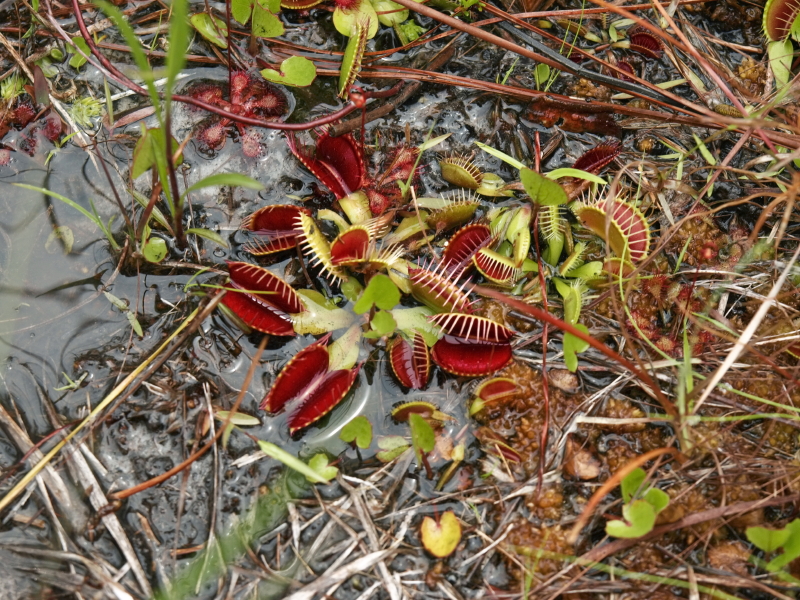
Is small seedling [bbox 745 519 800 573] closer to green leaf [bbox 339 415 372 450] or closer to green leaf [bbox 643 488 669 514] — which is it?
green leaf [bbox 643 488 669 514]

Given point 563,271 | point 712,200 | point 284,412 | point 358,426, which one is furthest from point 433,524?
point 712,200

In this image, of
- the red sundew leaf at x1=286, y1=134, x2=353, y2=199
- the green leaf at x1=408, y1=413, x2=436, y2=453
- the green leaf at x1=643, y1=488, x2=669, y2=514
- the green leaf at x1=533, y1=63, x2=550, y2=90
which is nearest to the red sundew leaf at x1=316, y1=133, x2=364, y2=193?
the red sundew leaf at x1=286, y1=134, x2=353, y2=199

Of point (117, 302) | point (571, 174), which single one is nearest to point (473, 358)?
point (571, 174)

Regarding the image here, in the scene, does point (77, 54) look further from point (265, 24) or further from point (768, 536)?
point (768, 536)

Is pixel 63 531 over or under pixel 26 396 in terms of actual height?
under

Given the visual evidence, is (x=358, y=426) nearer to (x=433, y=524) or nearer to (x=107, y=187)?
(x=433, y=524)

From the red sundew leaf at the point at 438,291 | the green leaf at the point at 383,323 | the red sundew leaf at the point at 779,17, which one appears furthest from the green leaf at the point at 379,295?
the red sundew leaf at the point at 779,17
